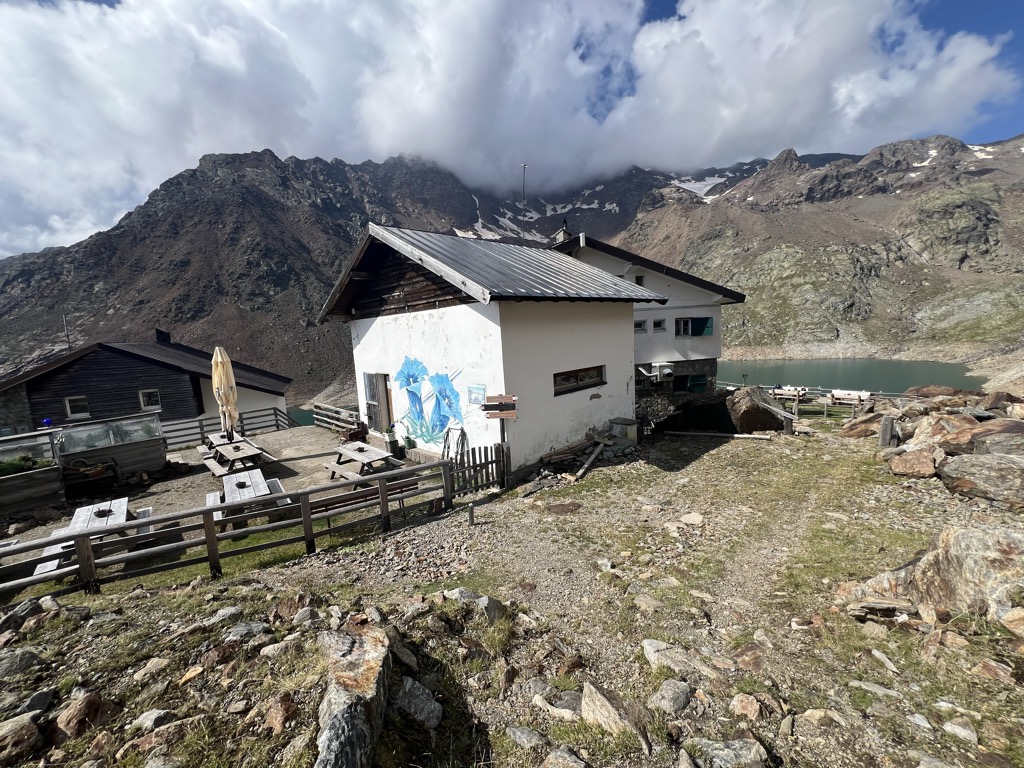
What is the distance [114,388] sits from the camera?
1025 inches

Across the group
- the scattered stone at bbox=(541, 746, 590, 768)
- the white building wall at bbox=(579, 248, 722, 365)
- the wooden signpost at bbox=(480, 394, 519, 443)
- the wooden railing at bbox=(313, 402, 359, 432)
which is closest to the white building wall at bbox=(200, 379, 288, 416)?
the wooden railing at bbox=(313, 402, 359, 432)

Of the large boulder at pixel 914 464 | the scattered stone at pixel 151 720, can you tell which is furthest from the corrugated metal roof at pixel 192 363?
the large boulder at pixel 914 464

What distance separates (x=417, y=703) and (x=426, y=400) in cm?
1014

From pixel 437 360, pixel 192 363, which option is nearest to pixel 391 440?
pixel 437 360

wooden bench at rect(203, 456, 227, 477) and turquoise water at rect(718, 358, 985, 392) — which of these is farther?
turquoise water at rect(718, 358, 985, 392)

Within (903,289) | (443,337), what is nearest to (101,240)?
(443,337)

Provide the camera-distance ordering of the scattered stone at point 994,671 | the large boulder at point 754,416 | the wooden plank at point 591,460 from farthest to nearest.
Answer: the large boulder at point 754,416, the wooden plank at point 591,460, the scattered stone at point 994,671

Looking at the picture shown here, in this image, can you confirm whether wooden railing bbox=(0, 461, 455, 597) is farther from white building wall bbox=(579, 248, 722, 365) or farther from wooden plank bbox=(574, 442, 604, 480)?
white building wall bbox=(579, 248, 722, 365)

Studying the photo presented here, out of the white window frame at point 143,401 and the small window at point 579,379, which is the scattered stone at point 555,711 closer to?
the small window at point 579,379

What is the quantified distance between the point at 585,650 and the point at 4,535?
12877 mm

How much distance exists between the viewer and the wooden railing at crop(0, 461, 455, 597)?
5926 mm

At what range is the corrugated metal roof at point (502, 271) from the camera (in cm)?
1026

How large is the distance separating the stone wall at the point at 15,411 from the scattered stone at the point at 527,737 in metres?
33.3

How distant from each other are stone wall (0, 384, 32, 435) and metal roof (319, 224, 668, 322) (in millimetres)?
21538
